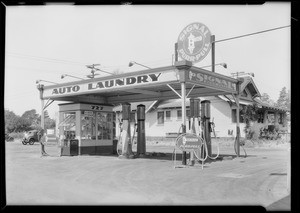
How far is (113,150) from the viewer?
19.3 m

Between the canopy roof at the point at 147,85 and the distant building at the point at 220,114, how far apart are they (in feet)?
37.4

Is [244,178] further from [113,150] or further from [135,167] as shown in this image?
[113,150]

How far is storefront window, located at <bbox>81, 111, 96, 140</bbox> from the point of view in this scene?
1808 cm

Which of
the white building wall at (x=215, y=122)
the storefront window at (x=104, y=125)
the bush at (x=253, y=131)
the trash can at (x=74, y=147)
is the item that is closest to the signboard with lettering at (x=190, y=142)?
the trash can at (x=74, y=147)

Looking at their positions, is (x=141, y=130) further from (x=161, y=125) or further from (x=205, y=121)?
(x=161, y=125)

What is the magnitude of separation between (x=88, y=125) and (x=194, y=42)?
392 inches

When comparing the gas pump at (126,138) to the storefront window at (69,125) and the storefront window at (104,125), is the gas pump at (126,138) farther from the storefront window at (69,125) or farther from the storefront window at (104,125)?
the storefront window at (69,125)

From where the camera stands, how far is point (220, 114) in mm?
30891

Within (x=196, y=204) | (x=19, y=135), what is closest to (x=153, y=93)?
(x=196, y=204)

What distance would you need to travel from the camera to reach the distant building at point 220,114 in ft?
99.0

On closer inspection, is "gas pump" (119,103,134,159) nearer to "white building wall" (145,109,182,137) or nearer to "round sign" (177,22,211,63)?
"round sign" (177,22,211,63)

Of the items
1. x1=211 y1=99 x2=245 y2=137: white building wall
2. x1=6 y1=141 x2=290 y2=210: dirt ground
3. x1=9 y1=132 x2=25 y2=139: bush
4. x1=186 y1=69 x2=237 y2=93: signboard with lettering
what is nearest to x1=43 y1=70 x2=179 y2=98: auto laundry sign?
x1=186 y1=69 x2=237 y2=93: signboard with lettering

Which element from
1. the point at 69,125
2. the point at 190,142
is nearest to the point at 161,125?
the point at 69,125
